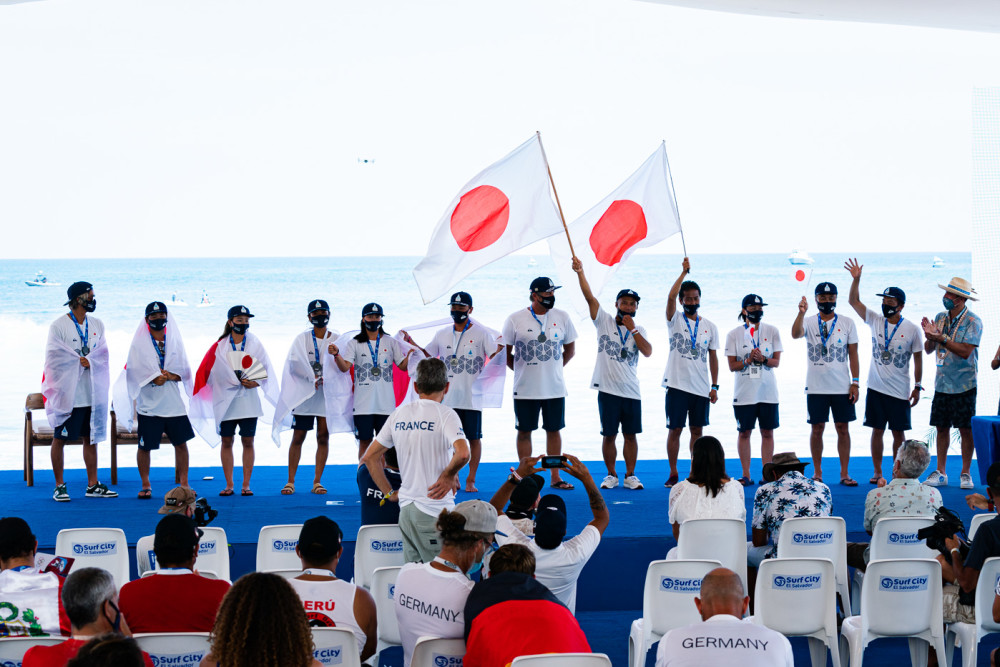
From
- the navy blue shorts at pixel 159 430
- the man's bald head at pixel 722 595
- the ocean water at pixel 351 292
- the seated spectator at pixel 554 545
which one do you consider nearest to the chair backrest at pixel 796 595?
the seated spectator at pixel 554 545

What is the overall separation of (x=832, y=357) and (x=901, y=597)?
4.07 m

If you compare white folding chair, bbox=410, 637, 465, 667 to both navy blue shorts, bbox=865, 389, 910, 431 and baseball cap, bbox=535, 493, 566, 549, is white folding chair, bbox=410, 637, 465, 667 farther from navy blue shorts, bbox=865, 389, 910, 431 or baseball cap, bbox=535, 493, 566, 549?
navy blue shorts, bbox=865, 389, 910, 431

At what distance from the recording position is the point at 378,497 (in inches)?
206

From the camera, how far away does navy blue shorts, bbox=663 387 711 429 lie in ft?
25.7

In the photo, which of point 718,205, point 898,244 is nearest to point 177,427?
point 718,205

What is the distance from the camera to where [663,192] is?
24.1 ft

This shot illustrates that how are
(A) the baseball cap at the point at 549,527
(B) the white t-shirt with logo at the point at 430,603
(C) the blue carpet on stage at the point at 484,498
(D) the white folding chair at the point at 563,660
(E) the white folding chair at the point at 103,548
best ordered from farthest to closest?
(C) the blue carpet on stage at the point at 484,498
(E) the white folding chair at the point at 103,548
(A) the baseball cap at the point at 549,527
(B) the white t-shirt with logo at the point at 430,603
(D) the white folding chair at the point at 563,660

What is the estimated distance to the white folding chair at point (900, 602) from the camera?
4062mm

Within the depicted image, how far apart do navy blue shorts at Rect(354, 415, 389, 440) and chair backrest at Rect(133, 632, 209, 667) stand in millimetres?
4607

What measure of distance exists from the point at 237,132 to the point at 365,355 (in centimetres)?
2385

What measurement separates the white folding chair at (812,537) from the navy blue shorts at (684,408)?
307 centimetres

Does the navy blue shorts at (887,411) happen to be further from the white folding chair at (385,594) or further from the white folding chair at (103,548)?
the white folding chair at (103,548)

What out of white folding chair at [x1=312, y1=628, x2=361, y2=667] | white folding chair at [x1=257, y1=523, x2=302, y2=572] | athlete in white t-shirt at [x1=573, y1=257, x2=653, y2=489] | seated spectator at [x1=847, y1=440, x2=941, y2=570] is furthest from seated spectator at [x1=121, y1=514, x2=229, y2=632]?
athlete in white t-shirt at [x1=573, y1=257, x2=653, y2=489]

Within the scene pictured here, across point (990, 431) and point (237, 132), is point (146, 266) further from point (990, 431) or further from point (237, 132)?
point (990, 431)
